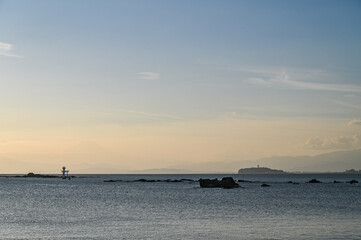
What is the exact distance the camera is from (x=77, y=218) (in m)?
50.6

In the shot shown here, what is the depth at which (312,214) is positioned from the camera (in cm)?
5591

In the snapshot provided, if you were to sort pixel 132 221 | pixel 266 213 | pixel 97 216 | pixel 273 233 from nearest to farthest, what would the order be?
1. pixel 273 233
2. pixel 132 221
3. pixel 97 216
4. pixel 266 213

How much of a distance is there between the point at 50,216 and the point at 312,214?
30658mm

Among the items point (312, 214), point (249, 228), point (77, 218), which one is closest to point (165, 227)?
point (249, 228)

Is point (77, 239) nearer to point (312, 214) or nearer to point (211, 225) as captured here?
point (211, 225)

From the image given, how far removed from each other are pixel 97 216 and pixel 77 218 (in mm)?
2767

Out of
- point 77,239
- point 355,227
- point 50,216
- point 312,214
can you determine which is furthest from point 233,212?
point 77,239

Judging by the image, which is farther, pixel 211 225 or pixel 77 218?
pixel 77 218

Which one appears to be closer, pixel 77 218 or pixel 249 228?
pixel 249 228

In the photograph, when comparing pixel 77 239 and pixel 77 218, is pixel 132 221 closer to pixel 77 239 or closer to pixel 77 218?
pixel 77 218

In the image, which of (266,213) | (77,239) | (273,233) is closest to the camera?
(77,239)

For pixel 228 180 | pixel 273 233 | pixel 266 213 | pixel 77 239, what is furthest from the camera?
Result: pixel 228 180

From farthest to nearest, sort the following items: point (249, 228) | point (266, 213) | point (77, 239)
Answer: point (266, 213) < point (249, 228) < point (77, 239)

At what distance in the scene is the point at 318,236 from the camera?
123ft
